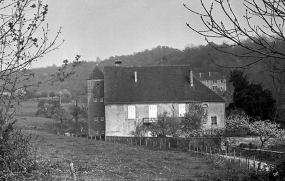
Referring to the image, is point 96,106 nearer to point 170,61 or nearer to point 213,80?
point 170,61

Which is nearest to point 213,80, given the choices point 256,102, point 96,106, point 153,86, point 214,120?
point 214,120

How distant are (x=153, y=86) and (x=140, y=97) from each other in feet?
7.52

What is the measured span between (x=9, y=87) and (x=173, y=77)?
122ft

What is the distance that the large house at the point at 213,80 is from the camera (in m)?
98.4

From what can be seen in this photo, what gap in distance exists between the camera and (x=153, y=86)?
4434cm

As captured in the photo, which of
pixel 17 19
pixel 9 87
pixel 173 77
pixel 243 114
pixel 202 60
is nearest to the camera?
pixel 17 19

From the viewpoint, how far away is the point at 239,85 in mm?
39812

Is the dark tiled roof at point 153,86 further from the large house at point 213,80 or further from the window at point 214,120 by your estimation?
the large house at point 213,80

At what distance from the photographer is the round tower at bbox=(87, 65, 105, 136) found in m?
44.5

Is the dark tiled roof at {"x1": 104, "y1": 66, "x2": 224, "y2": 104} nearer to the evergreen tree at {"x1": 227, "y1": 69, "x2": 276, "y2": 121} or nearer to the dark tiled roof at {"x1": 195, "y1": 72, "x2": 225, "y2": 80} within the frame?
the evergreen tree at {"x1": 227, "y1": 69, "x2": 276, "y2": 121}

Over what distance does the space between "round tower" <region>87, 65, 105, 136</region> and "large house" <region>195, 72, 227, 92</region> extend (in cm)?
5603

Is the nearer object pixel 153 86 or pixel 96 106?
pixel 153 86

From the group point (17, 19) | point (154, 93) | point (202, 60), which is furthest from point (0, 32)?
point (202, 60)

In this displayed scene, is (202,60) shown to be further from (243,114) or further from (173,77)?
(243,114)
